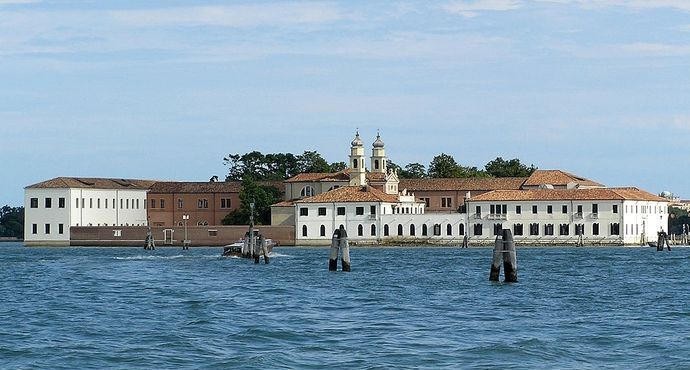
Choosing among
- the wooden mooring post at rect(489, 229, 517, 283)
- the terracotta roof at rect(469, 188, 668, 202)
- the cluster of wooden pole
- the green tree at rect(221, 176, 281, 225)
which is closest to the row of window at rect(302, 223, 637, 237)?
the terracotta roof at rect(469, 188, 668, 202)

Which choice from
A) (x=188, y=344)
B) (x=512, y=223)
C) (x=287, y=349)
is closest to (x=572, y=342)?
(x=287, y=349)

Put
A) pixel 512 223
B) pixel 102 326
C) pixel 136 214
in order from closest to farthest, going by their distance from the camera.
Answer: pixel 102 326 < pixel 512 223 < pixel 136 214

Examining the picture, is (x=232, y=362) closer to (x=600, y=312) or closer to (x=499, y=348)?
(x=499, y=348)

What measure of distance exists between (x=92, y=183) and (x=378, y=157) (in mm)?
19833

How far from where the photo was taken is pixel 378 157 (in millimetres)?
97375

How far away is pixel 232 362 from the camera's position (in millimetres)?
17297

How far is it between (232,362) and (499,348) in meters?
3.67

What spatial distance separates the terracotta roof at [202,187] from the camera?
96.4m

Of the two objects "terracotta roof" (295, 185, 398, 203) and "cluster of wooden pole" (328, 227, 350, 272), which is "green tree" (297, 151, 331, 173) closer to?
"terracotta roof" (295, 185, 398, 203)

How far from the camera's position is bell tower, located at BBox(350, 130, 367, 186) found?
92938 mm

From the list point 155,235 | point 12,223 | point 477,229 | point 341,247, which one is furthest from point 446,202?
point 12,223

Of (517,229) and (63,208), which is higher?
(63,208)

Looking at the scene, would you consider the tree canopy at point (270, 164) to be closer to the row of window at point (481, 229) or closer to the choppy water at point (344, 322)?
the row of window at point (481, 229)

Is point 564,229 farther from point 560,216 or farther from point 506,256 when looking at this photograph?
point 506,256
